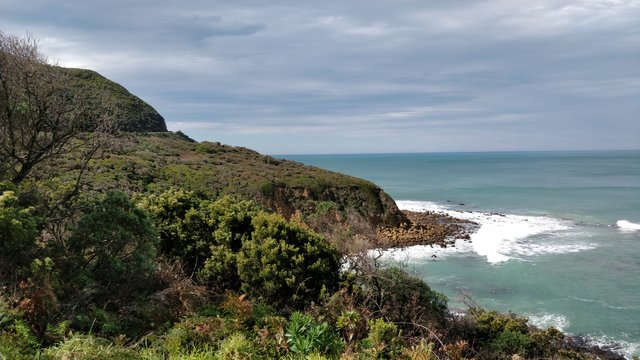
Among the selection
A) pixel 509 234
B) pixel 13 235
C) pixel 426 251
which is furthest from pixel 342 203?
pixel 13 235

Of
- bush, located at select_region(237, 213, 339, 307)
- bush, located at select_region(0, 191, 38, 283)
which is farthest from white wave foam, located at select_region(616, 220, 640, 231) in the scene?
bush, located at select_region(0, 191, 38, 283)

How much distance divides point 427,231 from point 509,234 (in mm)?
7615

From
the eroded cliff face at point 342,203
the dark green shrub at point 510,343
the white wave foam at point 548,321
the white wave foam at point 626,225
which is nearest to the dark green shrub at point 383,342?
the dark green shrub at point 510,343

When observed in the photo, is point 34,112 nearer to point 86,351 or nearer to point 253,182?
point 86,351

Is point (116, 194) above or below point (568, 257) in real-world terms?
above

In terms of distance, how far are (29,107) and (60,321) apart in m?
4.78

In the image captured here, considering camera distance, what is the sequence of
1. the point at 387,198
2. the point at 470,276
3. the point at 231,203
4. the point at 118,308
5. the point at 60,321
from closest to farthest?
the point at 60,321 < the point at 118,308 < the point at 231,203 < the point at 470,276 < the point at 387,198

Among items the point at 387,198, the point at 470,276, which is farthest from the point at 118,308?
the point at 387,198

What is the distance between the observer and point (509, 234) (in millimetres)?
42031

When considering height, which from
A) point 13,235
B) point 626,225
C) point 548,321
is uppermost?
point 13,235

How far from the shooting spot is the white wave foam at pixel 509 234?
114 ft

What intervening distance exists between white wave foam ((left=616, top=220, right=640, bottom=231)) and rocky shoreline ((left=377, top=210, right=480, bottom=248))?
521 inches

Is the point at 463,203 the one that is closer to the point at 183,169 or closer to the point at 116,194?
the point at 183,169

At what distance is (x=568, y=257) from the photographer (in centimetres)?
3253
